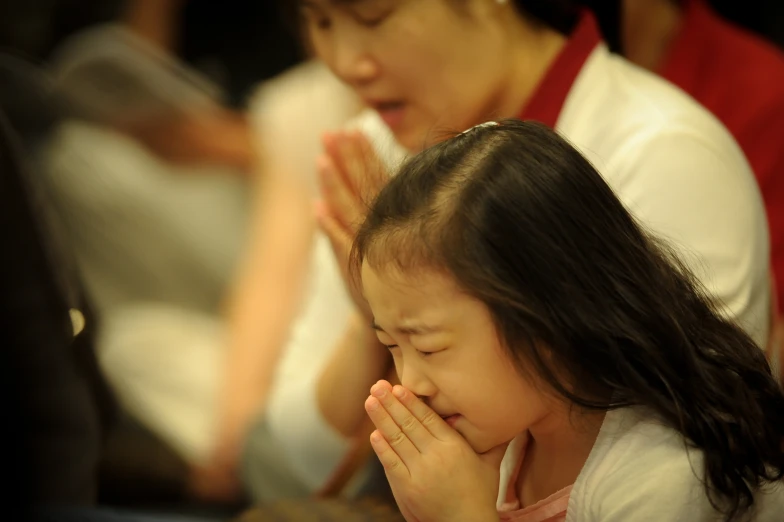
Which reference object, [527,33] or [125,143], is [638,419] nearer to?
[527,33]

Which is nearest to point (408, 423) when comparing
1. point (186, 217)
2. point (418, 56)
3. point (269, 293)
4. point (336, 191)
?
point (336, 191)

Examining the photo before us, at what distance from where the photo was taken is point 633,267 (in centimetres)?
70

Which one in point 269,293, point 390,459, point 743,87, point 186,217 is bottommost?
point 186,217

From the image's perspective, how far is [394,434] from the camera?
0.72 metres

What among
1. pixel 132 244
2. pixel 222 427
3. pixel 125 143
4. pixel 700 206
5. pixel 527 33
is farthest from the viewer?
pixel 125 143

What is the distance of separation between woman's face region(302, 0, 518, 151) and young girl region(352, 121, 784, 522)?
8.4 inches

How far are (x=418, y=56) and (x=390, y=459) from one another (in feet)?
1.26

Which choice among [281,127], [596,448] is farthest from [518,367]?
[281,127]

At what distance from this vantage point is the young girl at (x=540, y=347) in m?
0.67

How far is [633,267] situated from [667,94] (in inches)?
11.9

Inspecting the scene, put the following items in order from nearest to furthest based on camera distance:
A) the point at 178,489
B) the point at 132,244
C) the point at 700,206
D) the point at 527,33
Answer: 1. the point at 700,206
2. the point at 527,33
3. the point at 178,489
4. the point at 132,244

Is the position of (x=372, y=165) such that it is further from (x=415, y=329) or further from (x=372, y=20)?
(x=415, y=329)

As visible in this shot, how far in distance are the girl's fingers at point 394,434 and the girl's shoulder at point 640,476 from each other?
0.12m

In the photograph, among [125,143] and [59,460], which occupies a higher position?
[59,460]
